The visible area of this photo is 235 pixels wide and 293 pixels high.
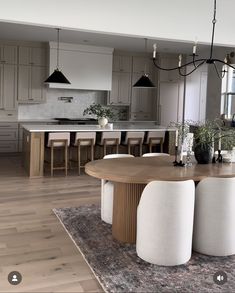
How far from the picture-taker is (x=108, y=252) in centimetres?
343

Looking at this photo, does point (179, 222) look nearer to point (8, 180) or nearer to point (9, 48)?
point (8, 180)

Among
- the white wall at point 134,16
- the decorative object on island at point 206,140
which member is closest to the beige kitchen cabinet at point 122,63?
the white wall at point 134,16

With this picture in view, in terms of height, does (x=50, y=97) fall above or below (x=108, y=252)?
above

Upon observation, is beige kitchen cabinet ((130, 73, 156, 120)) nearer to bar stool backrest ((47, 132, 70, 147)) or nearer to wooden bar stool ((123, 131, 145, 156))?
wooden bar stool ((123, 131, 145, 156))

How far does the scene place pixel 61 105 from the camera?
32.6 feet

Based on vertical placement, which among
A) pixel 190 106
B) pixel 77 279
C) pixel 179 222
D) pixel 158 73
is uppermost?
pixel 158 73

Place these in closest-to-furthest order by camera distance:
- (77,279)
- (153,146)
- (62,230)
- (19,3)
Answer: (77,279), (62,230), (19,3), (153,146)

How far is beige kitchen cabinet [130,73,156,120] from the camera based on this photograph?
10.5m

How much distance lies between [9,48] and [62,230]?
21.2 feet

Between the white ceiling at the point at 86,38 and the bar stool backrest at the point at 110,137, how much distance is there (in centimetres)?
206

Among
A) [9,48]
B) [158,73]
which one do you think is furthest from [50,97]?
[158,73]

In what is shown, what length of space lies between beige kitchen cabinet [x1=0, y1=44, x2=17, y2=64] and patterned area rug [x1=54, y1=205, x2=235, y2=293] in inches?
251

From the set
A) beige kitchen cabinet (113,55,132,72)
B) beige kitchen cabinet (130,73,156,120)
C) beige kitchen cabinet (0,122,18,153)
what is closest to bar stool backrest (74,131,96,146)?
beige kitchen cabinet (0,122,18,153)

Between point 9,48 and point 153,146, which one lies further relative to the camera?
point 9,48
